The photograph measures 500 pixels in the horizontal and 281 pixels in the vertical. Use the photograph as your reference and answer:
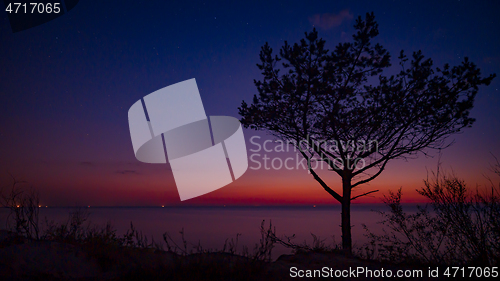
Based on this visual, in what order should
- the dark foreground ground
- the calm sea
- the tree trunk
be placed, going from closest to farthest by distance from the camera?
Result: 1. the dark foreground ground
2. the tree trunk
3. the calm sea

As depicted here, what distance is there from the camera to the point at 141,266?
541 centimetres

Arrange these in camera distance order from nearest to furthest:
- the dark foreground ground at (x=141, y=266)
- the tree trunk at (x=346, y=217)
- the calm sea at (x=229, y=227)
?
the dark foreground ground at (x=141, y=266)
the tree trunk at (x=346, y=217)
the calm sea at (x=229, y=227)

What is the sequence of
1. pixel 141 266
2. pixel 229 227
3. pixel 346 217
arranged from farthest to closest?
1. pixel 229 227
2. pixel 346 217
3. pixel 141 266

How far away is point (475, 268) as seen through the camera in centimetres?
536

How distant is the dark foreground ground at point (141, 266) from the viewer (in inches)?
201

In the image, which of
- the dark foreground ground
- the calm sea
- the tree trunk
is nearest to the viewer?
the dark foreground ground

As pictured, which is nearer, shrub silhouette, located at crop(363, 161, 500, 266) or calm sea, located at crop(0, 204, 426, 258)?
shrub silhouette, located at crop(363, 161, 500, 266)

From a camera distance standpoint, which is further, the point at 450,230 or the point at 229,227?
the point at 229,227

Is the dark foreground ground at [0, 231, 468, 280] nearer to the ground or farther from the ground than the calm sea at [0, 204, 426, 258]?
farther from the ground

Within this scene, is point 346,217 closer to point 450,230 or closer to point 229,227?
point 450,230

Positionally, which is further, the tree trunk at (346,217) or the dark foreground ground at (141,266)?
the tree trunk at (346,217)

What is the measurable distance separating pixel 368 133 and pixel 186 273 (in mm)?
6825

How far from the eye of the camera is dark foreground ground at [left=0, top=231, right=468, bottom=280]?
512 cm

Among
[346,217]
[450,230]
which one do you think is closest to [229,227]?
[346,217]
